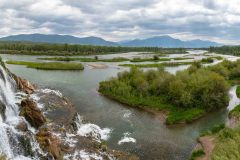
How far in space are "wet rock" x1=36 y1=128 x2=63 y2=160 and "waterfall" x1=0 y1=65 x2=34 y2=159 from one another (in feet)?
7.08

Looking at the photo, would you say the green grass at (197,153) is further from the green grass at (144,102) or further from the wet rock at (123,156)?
the green grass at (144,102)

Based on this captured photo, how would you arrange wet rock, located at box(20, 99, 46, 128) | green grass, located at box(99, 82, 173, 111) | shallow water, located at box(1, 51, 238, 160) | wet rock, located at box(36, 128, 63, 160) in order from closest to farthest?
1. wet rock, located at box(36, 128, 63, 160)
2. wet rock, located at box(20, 99, 46, 128)
3. shallow water, located at box(1, 51, 238, 160)
4. green grass, located at box(99, 82, 173, 111)

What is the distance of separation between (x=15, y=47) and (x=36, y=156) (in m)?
165

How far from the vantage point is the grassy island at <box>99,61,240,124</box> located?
47.5 metres

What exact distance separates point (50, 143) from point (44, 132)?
2.46 m

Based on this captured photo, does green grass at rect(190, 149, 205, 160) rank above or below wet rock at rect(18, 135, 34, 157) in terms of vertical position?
below

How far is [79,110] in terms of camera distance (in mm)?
46594

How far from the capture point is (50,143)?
28.8 meters

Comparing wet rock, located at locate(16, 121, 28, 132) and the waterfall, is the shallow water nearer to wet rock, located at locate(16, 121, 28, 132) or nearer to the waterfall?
wet rock, located at locate(16, 121, 28, 132)

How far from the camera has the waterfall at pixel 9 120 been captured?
86.6 feet

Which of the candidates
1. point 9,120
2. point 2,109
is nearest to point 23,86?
point 2,109

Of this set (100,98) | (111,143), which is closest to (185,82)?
(100,98)

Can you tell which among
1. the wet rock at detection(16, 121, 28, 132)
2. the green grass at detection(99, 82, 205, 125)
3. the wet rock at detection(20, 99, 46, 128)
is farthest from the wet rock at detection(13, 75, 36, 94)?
the wet rock at detection(16, 121, 28, 132)

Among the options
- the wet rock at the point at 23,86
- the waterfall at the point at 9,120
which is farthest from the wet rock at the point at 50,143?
the wet rock at the point at 23,86
